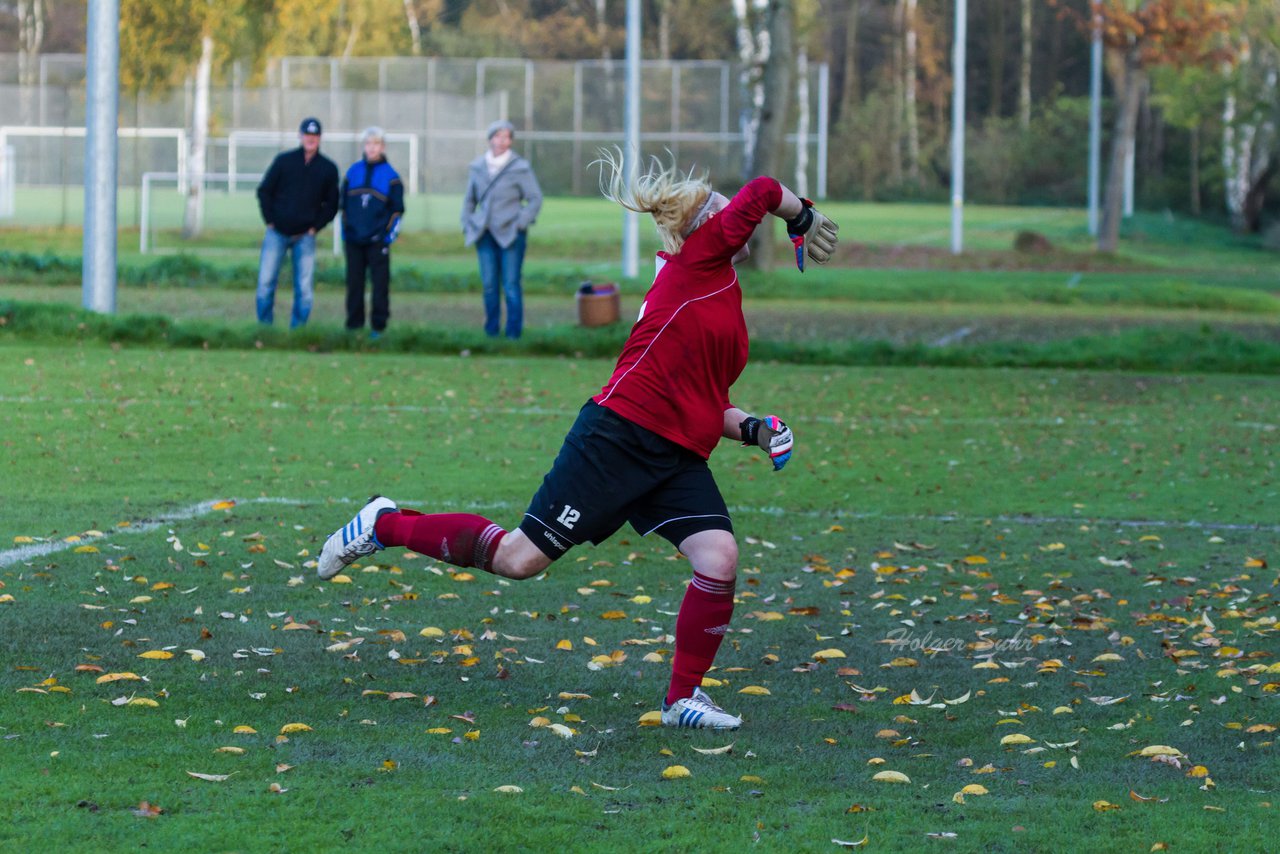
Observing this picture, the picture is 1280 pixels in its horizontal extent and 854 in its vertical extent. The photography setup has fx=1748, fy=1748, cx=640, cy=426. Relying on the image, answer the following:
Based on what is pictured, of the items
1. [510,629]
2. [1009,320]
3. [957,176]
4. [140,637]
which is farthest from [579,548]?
[957,176]

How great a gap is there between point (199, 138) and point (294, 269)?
20072 millimetres

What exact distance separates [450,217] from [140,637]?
111 ft

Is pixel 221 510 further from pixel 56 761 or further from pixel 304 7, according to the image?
pixel 304 7

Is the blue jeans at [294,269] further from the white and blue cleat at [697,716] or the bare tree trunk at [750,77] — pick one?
the bare tree trunk at [750,77]

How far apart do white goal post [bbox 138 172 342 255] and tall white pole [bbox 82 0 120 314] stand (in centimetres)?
1539

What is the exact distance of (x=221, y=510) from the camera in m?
9.02

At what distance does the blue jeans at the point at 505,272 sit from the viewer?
17.2 meters

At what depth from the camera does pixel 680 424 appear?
5500mm

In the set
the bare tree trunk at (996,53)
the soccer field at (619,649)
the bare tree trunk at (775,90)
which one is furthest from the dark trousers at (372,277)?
the bare tree trunk at (996,53)

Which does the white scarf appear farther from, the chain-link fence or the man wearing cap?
the chain-link fence

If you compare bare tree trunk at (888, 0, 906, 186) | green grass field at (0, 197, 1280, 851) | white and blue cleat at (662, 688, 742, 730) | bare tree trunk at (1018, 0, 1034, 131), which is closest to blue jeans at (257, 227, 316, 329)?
green grass field at (0, 197, 1280, 851)

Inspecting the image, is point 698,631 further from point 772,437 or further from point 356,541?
point 356,541

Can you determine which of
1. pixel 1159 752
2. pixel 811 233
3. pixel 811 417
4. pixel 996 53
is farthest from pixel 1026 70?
pixel 1159 752

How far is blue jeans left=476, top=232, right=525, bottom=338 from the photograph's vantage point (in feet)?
56.6
